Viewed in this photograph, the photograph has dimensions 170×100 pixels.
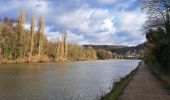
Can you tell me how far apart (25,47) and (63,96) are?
9313 cm

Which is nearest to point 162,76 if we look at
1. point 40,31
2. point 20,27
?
point 20,27

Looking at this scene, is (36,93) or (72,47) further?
(72,47)

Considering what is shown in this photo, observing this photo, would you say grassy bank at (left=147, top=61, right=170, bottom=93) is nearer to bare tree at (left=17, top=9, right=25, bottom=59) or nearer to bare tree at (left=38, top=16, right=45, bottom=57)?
bare tree at (left=17, top=9, right=25, bottom=59)

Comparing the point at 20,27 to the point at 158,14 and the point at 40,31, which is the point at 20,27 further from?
the point at 158,14

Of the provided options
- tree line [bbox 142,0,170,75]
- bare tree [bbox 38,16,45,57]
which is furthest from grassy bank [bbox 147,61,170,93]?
bare tree [bbox 38,16,45,57]

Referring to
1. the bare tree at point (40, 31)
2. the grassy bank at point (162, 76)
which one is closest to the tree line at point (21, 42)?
the bare tree at point (40, 31)

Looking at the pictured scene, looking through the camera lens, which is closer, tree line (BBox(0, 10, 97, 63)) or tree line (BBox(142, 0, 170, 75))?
tree line (BBox(142, 0, 170, 75))

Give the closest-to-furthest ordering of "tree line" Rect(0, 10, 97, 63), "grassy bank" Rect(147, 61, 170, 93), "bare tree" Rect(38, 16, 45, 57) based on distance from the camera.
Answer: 1. "grassy bank" Rect(147, 61, 170, 93)
2. "tree line" Rect(0, 10, 97, 63)
3. "bare tree" Rect(38, 16, 45, 57)

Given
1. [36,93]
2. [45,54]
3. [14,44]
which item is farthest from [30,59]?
[36,93]

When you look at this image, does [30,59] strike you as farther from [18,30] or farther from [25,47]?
[18,30]

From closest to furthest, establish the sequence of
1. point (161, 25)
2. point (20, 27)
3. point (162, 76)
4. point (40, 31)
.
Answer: point (162, 76) → point (161, 25) → point (20, 27) → point (40, 31)

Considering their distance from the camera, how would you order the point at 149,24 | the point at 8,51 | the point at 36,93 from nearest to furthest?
the point at 36,93 → the point at 149,24 → the point at 8,51

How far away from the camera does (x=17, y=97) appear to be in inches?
953

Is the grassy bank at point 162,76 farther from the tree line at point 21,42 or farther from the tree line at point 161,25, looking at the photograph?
the tree line at point 21,42
